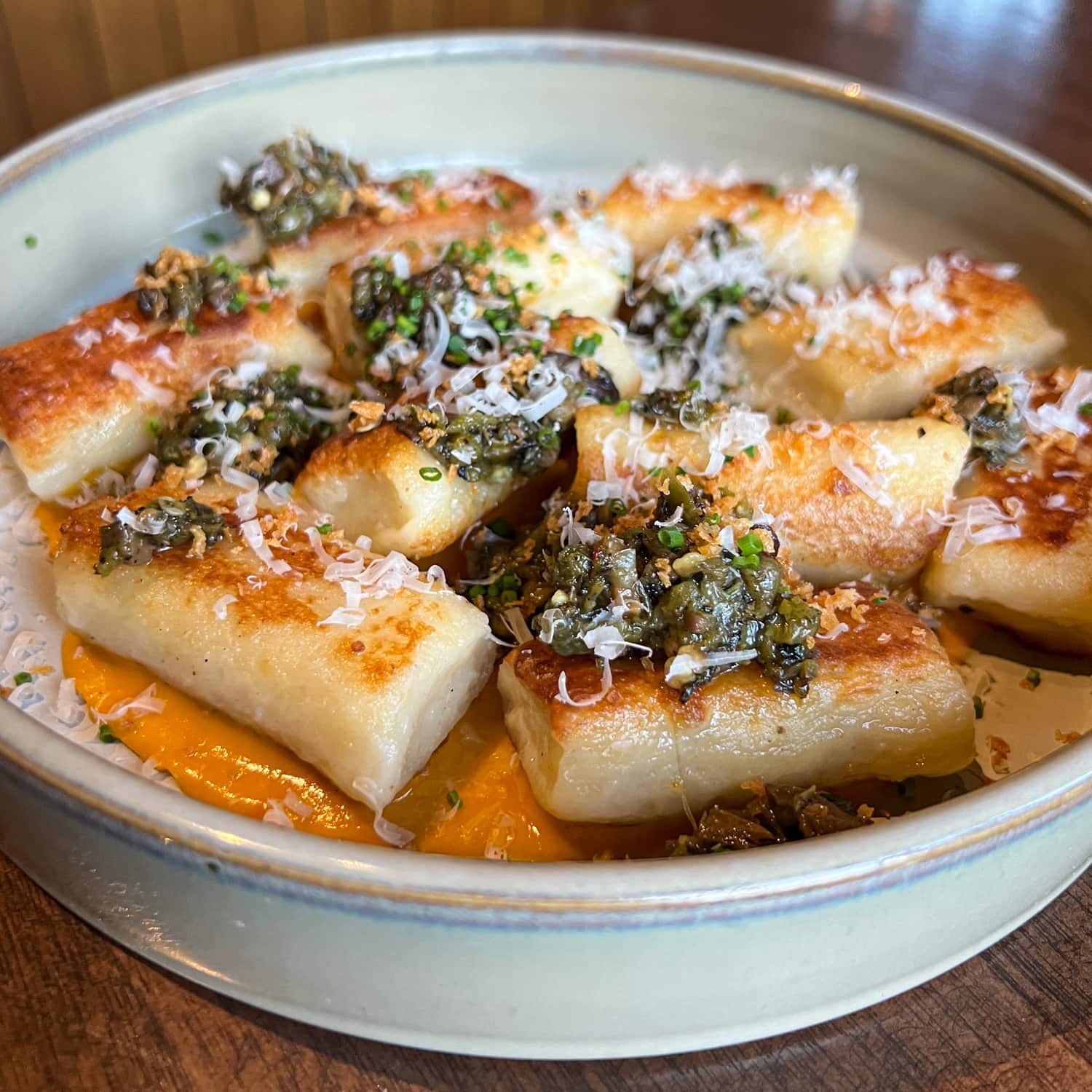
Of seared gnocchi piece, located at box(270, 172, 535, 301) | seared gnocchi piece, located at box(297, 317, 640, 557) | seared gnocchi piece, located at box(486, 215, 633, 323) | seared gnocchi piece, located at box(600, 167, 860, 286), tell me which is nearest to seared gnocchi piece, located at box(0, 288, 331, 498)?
seared gnocchi piece, located at box(270, 172, 535, 301)

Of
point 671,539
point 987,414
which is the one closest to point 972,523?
point 987,414

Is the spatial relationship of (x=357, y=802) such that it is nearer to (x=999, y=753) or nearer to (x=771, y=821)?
(x=771, y=821)

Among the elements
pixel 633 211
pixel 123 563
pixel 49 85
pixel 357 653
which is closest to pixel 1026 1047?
pixel 357 653

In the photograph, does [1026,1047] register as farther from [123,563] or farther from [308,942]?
[123,563]

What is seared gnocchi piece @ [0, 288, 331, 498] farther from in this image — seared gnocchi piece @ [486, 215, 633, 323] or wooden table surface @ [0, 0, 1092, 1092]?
wooden table surface @ [0, 0, 1092, 1092]

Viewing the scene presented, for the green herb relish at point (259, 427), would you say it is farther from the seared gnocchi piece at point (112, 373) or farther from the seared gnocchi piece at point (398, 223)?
the seared gnocchi piece at point (398, 223)

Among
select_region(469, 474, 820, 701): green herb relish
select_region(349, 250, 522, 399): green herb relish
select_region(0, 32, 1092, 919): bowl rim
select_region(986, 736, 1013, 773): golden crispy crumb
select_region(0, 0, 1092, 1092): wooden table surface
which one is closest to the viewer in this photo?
select_region(0, 32, 1092, 919): bowl rim

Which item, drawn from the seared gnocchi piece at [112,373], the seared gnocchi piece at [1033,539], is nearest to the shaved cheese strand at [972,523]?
the seared gnocchi piece at [1033,539]
